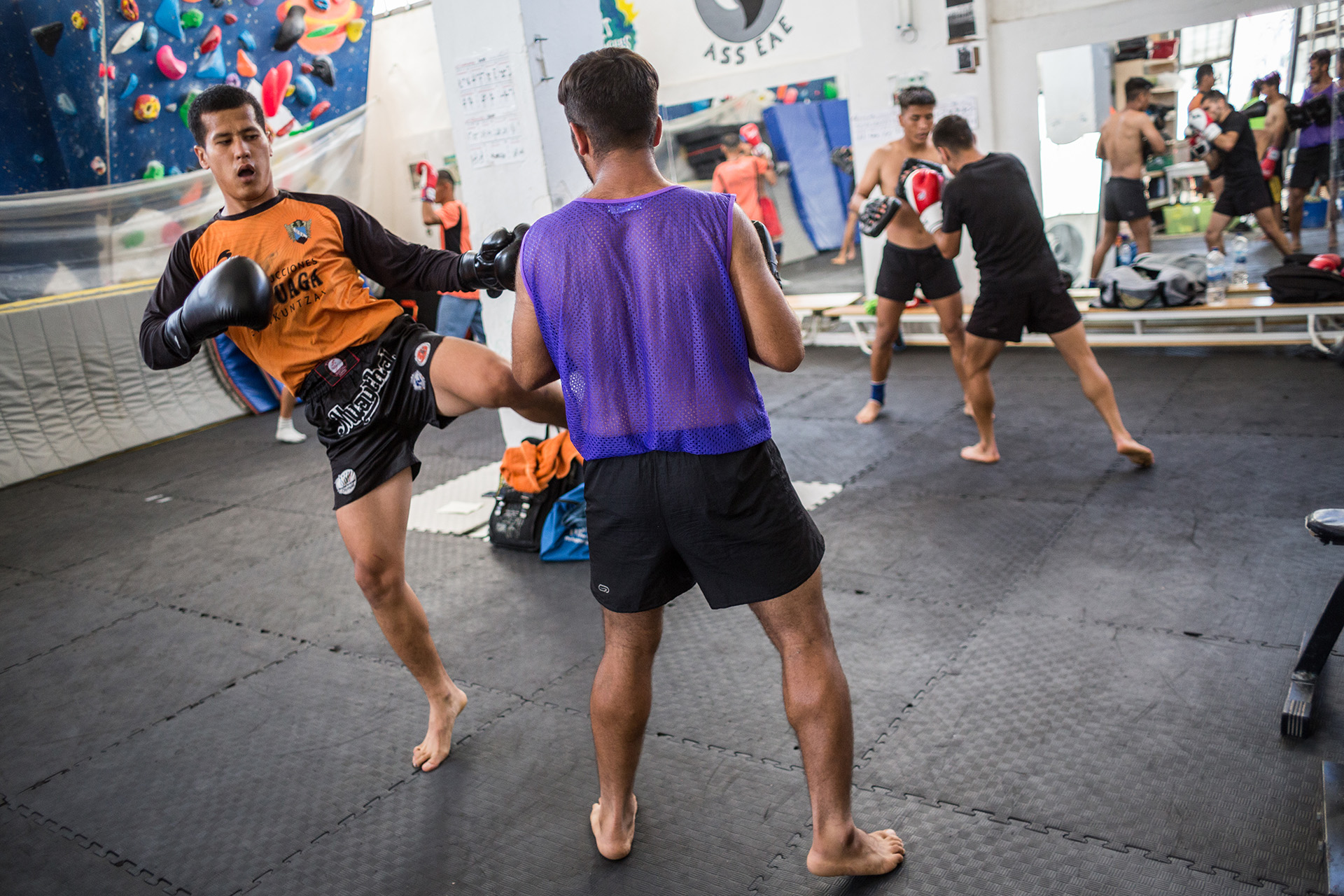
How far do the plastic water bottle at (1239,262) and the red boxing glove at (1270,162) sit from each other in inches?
18.2

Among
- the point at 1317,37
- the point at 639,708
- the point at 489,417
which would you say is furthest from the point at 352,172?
the point at 639,708

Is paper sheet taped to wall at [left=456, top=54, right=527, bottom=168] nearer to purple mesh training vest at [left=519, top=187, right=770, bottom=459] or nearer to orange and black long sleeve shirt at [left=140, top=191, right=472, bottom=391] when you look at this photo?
orange and black long sleeve shirt at [left=140, top=191, right=472, bottom=391]

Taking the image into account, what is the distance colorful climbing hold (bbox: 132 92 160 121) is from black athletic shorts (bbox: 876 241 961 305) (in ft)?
20.8

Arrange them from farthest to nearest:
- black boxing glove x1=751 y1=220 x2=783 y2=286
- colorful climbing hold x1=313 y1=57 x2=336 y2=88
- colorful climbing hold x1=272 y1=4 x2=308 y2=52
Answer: colorful climbing hold x1=313 y1=57 x2=336 y2=88, colorful climbing hold x1=272 y1=4 x2=308 y2=52, black boxing glove x1=751 y1=220 x2=783 y2=286

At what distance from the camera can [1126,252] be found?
675 centimetres

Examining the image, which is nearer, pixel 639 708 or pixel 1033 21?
pixel 639 708

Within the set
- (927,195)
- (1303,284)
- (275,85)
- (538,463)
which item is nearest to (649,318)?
(538,463)

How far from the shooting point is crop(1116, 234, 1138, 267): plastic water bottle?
6688mm

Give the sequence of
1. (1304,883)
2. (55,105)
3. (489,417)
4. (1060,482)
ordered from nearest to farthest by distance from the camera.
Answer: (1304,883) < (1060,482) < (489,417) < (55,105)

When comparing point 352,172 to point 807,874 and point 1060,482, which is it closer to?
point 1060,482

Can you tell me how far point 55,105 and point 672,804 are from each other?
8114 mm

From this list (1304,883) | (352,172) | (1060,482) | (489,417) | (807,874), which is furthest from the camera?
(352,172)

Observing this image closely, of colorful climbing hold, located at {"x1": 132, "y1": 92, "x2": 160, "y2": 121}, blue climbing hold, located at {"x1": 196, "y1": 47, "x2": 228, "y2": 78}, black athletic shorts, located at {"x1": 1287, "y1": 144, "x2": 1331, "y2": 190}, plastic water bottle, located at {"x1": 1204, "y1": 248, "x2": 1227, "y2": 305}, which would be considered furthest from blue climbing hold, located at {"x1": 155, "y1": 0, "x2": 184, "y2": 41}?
black athletic shorts, located at {"x1": 1287, "y1": 144, "x2": 1331, "y2": 190}

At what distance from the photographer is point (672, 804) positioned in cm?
231
